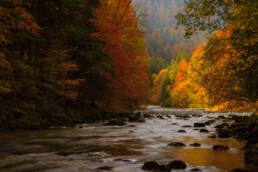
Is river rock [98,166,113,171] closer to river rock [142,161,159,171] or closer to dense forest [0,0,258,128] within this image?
river rock [142,161,159,171]

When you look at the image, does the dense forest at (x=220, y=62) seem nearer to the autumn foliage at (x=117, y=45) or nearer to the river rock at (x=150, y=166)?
the river rock at (x=150, y=166)

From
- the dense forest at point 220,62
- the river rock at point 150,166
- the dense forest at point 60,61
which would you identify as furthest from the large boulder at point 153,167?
the dense forest at point 60,61

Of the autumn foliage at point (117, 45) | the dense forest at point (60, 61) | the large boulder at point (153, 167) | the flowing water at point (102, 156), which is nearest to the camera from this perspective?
the large boulder at point (153, 167)

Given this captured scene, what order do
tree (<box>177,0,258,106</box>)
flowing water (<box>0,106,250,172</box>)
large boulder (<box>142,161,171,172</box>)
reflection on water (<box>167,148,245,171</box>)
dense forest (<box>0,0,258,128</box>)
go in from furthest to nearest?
1. dense forest (<box>0,0,258,128</box>)
2. tree (<box>177,0,258,106</box>)
3. reflection on water (<box>167,148,245,171</box>)
4. flowing water (<box>0,106,250,172</box>)
5. large boulder (<box>142,161,171,172</box>)

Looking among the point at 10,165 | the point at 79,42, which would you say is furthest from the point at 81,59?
the point at 10,165

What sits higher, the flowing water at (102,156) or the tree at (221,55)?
the tree at (221,55)

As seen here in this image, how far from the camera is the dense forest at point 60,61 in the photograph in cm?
1147

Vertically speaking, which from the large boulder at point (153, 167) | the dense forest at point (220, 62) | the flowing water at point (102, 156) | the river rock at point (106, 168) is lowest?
the flowing water at point (102, 156)

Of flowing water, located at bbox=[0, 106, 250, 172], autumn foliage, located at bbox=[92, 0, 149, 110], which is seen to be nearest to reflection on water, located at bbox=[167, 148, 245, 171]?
flowing water, located at bbox=[0, 106, 250, 172]

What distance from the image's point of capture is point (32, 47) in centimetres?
1416

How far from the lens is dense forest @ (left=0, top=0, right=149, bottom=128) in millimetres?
11472

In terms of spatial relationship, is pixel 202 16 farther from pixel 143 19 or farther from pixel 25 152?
pixel 143 19

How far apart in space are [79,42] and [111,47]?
2.44 meters

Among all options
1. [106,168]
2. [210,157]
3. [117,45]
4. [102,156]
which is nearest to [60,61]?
[117,45]
